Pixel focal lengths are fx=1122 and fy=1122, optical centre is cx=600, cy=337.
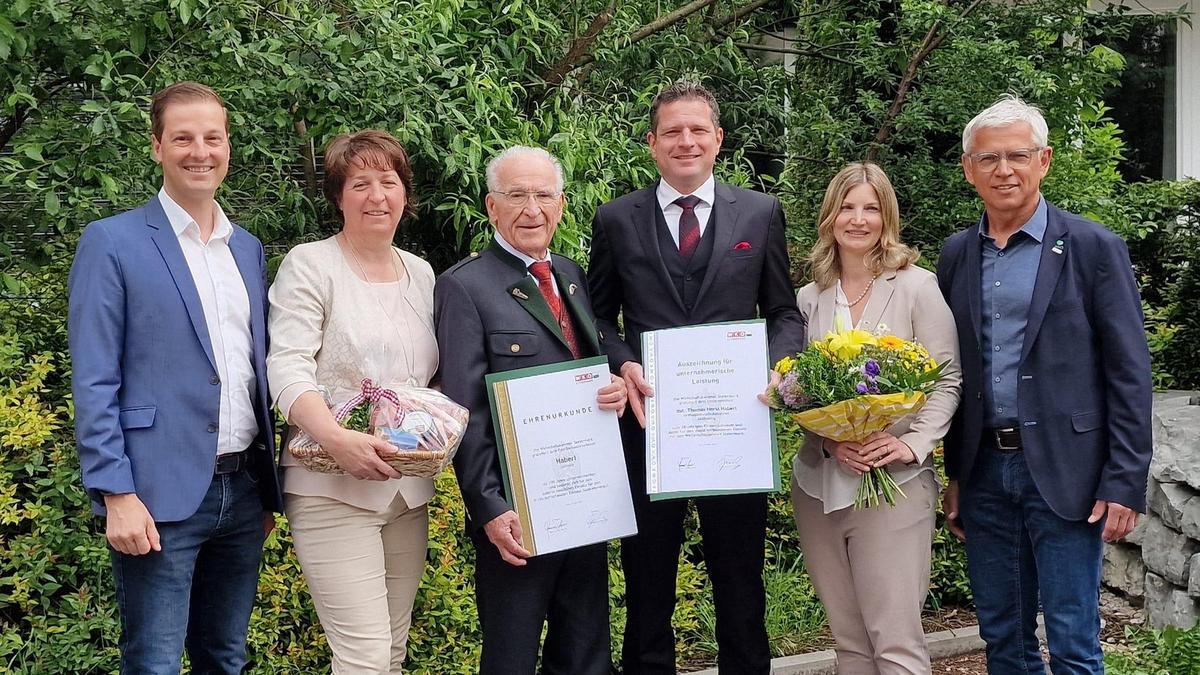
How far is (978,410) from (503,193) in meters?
1.74

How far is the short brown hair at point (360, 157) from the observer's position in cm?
347

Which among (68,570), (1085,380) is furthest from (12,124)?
(1085,380)

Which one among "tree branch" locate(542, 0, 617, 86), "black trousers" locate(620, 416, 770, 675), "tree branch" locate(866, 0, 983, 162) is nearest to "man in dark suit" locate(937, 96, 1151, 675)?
"black trousers" locate(620, 416, 770, 675)

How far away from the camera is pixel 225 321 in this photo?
3357mm

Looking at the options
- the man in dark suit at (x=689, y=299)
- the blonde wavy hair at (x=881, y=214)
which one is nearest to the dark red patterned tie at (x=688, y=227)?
the man in dark suit at (x=689, y=299)

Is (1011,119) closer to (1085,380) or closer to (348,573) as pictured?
(1085,380)

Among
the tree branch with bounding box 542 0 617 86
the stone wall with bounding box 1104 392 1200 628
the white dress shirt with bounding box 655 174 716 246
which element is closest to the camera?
the white dress shirt with bounding box 655 174 716 246

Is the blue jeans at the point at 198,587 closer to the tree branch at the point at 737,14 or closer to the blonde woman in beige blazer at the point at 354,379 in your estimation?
the blonde woman in beige blazer at the point at 354,379

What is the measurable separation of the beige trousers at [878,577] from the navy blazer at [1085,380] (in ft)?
1.38

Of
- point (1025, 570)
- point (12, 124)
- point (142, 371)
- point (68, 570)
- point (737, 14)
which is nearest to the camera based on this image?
point (142, 371)

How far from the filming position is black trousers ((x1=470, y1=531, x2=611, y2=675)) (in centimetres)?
356

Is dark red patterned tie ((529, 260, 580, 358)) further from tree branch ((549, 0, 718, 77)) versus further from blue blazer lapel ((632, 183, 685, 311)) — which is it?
tree branch ((549, 0, 718, 77))
